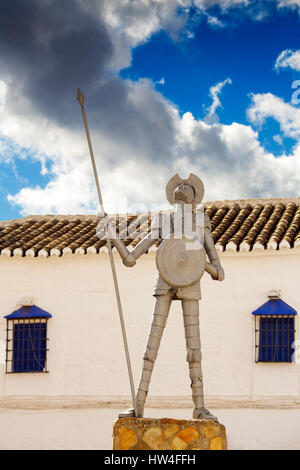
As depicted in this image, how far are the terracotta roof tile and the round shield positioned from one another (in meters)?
6.24

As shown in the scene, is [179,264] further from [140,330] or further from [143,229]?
[143,229]

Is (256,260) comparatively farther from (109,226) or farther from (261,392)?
(109,226)

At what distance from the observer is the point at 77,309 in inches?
675

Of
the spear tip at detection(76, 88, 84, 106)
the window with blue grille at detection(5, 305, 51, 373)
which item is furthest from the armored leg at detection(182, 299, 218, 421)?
the window with blue grille at detection(5, 305, 51, 373)

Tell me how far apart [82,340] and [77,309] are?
2.05 feet

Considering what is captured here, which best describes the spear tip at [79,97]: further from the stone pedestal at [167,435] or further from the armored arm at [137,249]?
A: the stone pedestal at [167,435]

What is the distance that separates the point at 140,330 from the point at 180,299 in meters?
7.29

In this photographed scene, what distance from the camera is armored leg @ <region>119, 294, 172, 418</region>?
357 inches

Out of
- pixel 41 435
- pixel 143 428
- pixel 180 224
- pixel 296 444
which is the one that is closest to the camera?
pixel 143 428

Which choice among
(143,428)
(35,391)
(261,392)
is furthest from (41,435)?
(143,428)

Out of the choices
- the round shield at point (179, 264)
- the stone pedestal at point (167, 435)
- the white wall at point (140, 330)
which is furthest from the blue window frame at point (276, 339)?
the stone pedestal at point (167, 435)

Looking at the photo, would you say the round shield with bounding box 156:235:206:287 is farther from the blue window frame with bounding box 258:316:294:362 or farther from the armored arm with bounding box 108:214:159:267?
the blue window frame with bounding box 258:316:294:362

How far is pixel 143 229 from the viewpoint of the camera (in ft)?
58.0

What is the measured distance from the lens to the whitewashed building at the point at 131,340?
15992 millimetres
